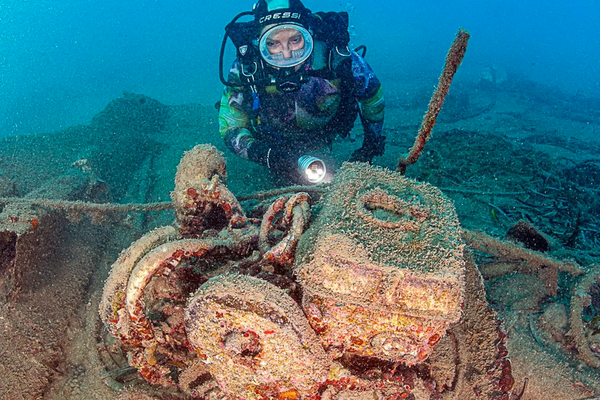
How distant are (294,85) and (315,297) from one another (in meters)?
3.23

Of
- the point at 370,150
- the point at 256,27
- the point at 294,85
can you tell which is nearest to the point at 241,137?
the point at 294,85

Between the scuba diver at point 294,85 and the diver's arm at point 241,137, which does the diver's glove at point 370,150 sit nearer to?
the scuba diver at point 294,85

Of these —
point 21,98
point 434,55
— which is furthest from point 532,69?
point 21,98

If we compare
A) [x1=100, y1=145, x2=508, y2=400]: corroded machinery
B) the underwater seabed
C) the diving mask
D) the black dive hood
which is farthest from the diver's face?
[x1=100, y1=145, x2=508, y2=400]: corroded machinery

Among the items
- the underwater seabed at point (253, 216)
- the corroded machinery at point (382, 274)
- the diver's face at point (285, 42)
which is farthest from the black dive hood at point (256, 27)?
the corroded machinery at point (382, 274)

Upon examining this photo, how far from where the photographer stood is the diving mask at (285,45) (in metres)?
4.01

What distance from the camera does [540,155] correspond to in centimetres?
551

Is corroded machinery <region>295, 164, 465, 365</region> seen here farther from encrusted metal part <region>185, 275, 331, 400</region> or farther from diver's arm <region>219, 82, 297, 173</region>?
diver's arm <region>219, 82, 297, 173</region>

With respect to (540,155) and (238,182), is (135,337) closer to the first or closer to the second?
(238,182)

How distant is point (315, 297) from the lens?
4.32ft

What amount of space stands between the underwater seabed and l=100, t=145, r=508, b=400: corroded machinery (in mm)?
136

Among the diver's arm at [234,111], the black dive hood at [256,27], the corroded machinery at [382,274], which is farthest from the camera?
the diver's arm at [234,111]

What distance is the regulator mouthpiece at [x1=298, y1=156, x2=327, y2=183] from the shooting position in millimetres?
2936

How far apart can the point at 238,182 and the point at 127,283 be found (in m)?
3.05
